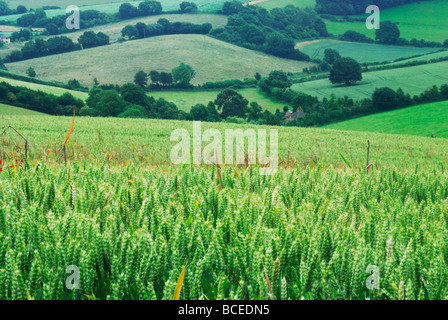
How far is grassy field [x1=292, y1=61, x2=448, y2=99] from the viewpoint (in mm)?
68025

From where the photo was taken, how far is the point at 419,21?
342ft

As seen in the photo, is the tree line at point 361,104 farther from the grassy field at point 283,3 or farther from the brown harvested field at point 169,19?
the grassy field at point 283,3

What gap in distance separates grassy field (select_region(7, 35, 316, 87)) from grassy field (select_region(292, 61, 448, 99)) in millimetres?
13532

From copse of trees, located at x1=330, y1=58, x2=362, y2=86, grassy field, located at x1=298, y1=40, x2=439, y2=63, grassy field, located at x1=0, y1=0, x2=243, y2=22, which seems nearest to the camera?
copse of trees, located at x1=330, y1=58, x2=362, y2=86

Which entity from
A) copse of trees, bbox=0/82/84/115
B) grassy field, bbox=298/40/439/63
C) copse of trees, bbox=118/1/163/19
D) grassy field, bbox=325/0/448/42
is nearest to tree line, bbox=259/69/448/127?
grassy field, bbox=298/40/439/63

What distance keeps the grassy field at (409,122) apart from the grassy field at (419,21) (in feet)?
150

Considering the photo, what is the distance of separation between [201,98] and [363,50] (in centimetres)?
4570

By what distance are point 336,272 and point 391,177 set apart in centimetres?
238

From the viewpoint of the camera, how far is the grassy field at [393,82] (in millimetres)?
68025

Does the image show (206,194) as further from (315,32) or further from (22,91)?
(315,32)

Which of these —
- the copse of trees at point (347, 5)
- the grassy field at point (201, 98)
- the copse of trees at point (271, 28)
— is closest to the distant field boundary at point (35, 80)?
the grassy field at point (201, 98)

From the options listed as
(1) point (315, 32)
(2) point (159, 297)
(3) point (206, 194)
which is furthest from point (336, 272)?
(1) point (315, 32)

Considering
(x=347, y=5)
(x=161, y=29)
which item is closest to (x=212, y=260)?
(x=161, y=29)

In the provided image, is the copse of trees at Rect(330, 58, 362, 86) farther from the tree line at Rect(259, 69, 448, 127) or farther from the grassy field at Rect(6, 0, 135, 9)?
the grassy field at Rect(6, 0, 135, 9)
